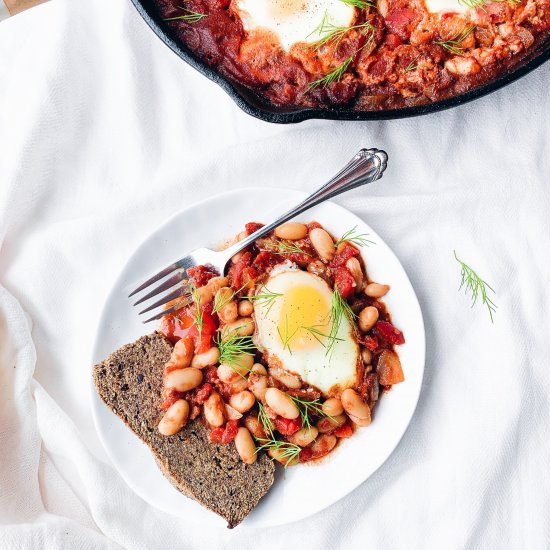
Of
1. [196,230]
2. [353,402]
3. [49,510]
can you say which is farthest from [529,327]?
[49,510]

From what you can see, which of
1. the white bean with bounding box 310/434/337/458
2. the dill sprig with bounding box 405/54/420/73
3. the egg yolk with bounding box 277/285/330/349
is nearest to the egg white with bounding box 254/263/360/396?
the egg yolk with bounding box 277/285/330/349

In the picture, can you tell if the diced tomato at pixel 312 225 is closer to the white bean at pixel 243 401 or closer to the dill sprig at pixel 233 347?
the dill sprig at pixel 233 347

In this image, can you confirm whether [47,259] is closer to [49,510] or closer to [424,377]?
[49,510]

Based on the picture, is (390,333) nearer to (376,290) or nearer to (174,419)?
(376,290)

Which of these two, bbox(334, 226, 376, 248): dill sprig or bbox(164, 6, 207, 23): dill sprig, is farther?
bbox(334, 226, 376, 248): dill sprig

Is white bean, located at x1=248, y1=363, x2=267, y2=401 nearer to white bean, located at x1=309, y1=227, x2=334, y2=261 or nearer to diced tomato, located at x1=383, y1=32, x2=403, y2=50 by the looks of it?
white bean, located at x1=309, y1=227, x2=334, y2=261

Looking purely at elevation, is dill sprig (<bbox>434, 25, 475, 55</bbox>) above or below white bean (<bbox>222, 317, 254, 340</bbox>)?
above

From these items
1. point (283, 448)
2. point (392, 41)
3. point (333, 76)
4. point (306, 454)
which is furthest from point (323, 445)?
point (392, 41)
